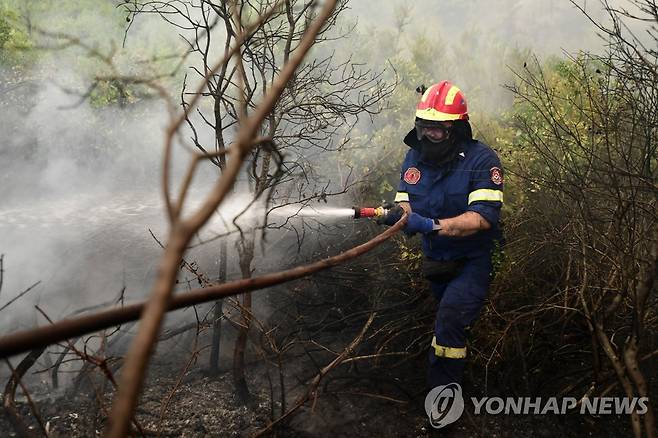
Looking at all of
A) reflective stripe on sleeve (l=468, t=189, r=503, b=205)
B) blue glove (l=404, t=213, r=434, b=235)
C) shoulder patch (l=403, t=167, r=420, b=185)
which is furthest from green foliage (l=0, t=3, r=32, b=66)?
reflective stripe on sleeve (l=468, t=189, r=503, b=205)

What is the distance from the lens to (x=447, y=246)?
12.1 ft

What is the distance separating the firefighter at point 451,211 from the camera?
3.40 metres

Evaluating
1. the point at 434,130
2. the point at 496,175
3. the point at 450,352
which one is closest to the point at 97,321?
the point at 450,352

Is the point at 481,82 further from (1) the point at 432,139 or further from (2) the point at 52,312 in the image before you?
(2) the point at 52,312

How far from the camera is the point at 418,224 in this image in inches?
131

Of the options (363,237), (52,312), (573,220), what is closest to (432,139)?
(573,220)

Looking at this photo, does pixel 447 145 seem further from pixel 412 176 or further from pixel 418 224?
pixel 418 224

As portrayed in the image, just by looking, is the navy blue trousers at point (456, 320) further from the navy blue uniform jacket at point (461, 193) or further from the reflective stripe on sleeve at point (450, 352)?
the navy blue uniform jacket at point (461, 193)

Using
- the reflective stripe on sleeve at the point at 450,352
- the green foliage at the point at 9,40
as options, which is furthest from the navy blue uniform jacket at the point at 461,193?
the green foliage at the point at 9,40

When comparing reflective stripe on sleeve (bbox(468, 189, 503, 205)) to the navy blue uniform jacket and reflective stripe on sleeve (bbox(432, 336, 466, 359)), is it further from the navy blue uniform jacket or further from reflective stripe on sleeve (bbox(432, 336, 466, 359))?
reflective stripe on sleeve (bbox(432, 336, 466, 359))

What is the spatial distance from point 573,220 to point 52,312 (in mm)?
5225

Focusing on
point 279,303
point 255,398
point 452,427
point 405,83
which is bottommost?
point 452,427

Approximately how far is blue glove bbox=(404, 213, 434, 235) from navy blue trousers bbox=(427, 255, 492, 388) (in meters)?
0.51

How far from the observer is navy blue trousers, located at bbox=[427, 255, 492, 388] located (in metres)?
3.39
